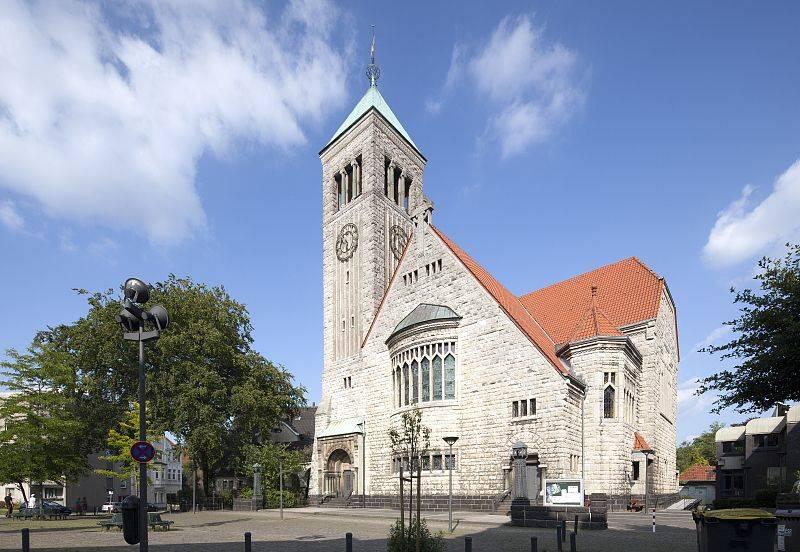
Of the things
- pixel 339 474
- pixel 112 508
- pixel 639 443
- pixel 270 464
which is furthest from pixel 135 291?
pixel 112 508

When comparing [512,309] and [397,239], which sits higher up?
[397,239]

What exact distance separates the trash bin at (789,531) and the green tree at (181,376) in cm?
3293

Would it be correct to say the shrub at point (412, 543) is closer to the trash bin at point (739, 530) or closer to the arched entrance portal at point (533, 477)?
the trash bin at point (739, 530)

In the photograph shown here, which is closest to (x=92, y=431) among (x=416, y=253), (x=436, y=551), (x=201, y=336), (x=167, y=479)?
(x=201, y=336)

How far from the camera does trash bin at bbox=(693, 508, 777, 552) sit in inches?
446

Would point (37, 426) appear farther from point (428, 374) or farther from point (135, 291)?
point (135, 291)

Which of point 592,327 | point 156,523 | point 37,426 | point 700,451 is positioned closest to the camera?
point 156,523

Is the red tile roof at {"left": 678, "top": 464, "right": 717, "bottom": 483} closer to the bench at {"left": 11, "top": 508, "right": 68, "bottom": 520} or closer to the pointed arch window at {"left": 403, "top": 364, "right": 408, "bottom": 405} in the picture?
the pointed arch window at {"left": 403, "top": 364, "right": 408, "bottom": 405}

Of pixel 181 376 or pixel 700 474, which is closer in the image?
pixel 181 376

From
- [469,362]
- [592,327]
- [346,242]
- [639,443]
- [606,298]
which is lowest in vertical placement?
[639,443]

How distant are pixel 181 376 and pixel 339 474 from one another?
12.8m

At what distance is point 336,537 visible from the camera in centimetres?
1961

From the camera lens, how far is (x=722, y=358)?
20734 millimetres

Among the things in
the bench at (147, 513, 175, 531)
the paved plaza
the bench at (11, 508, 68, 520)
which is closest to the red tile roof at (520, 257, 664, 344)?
the paved plaza
